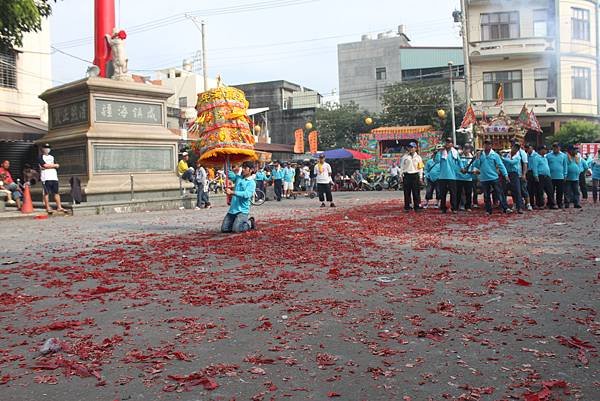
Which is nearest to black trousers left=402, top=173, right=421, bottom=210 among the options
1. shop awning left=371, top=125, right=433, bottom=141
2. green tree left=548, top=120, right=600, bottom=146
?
green tree left=548, top=120, right=600, bottom=146

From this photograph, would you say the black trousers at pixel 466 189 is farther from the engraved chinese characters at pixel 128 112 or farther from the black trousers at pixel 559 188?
the engraved chinese characters at pixel 128 112

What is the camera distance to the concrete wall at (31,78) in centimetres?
2480

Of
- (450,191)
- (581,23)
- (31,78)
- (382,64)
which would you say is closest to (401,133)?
(581,23)

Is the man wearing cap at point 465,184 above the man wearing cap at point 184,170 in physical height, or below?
below

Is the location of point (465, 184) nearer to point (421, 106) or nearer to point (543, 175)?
point (543, 175)

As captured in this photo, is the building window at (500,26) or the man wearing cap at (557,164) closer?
the man wearing cap at (557,164)

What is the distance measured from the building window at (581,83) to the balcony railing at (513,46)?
2.19m

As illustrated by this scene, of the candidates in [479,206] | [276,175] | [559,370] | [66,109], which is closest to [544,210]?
[479,206]

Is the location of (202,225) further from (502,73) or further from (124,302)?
(502,73)

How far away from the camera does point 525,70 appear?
1357 inches

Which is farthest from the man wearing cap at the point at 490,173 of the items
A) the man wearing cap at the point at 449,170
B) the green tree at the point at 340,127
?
the green tree at the point at 340,127

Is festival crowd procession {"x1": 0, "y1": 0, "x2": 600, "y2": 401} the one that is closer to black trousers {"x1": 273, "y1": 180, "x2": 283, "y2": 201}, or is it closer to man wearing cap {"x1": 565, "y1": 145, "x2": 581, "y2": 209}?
man wearing cap {"x1": 565, "y1": 145, "x2": 581, "y2": 209}

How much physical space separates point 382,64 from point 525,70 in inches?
684

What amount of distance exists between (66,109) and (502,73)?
2695 centimetres
